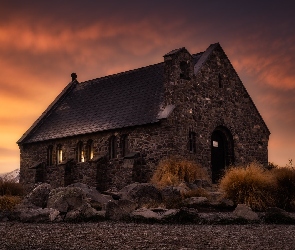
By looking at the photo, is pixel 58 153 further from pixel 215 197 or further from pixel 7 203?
pixel 215 197

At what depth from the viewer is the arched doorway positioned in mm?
28062

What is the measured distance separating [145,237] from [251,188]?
25.0 ft

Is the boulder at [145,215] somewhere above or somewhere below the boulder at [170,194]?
below

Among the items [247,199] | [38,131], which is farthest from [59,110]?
[247,199]

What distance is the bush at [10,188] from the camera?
2117 cm

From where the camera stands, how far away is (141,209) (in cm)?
1328

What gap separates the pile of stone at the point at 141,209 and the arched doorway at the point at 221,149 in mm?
10867

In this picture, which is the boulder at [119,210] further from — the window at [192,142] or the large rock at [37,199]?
the window at [192,142]

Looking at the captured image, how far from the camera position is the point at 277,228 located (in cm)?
1152

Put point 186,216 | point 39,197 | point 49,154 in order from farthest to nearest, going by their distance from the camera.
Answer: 1. point 49,154
2. point 39,197
3. point 186,216

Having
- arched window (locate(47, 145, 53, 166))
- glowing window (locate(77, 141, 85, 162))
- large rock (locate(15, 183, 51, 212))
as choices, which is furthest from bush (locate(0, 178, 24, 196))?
arched window (locate(47, 145, 53, 166))

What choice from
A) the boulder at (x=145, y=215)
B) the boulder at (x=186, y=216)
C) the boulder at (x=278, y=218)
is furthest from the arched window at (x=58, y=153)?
the boulder at (x=278, y=218)

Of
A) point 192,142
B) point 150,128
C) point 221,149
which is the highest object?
point 150,128

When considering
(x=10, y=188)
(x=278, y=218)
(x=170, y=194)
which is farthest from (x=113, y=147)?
(x=278, y=218)
